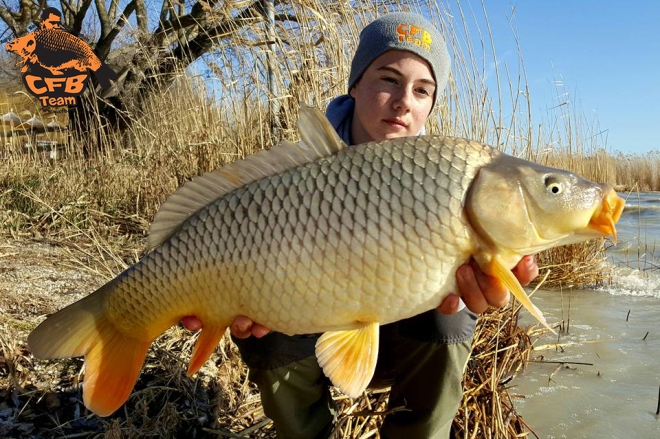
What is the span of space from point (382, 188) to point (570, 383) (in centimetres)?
164

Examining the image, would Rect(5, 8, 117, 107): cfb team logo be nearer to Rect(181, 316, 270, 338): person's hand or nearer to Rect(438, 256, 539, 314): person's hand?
Rect(181, 316, 270, 338): person's hand

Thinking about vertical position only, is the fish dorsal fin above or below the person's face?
below

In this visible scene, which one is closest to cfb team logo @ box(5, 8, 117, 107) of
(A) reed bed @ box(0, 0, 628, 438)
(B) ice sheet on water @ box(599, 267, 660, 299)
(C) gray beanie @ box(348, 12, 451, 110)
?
(A) reed bed @ box(0, 0, 628, 438)

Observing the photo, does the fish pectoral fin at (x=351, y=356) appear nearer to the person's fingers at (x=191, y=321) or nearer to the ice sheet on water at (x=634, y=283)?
the person's fingers at (x=191, y=321)

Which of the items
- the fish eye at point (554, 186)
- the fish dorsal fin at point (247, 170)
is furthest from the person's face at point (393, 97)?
the fish eye at point (554, 186)

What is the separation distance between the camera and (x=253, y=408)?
5.36 ft

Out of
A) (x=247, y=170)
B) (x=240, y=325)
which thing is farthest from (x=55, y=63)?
(x=240, y=325)

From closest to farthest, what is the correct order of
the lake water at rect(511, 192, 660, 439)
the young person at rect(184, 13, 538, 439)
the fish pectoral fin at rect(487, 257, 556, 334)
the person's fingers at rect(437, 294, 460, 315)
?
the fish pectoral fin at rect(487, 257, 556, 334), the person's fingers at rect(437, 294, 460, 315), the young person at rect(184, 13, 538, 439), the lake water at rect(511, 192, 660, 439)

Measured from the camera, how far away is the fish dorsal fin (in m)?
1.07

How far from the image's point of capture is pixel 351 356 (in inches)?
40.4

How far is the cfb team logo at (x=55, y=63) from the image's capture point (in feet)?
25.7

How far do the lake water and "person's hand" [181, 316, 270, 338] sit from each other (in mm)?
1168

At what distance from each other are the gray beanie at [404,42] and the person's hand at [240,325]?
971 millimetres

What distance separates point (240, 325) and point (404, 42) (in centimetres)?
106
